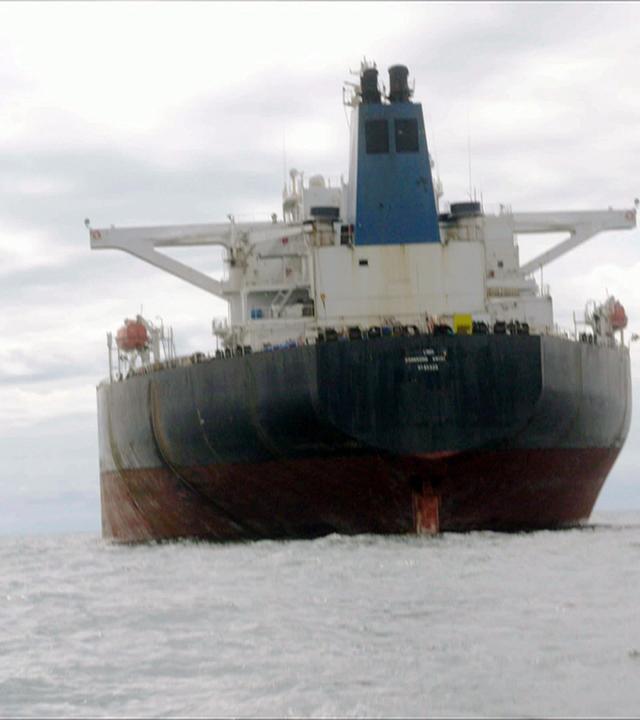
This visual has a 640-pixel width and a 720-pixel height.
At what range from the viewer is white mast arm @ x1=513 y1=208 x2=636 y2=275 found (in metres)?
39.8

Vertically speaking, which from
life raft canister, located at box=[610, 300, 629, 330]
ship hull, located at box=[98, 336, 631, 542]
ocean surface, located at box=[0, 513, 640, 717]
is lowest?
ocean surface, located at box=[0, 513, 640, 717]

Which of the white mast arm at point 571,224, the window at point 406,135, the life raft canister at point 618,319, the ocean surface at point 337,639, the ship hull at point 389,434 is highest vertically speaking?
the window at point 406,135

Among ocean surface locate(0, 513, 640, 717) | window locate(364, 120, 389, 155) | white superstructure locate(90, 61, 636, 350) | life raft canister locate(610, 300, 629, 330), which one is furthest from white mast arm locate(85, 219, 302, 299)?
ocean surface locate(0, 513, 640, 717)

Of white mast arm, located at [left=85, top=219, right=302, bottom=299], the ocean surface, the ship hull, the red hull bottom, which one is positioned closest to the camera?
the ocean surface

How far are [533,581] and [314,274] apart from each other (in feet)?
51.5

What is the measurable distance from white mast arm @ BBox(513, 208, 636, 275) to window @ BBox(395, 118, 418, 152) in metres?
6.14

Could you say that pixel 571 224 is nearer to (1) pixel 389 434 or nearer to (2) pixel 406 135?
(2) pixel 406 135

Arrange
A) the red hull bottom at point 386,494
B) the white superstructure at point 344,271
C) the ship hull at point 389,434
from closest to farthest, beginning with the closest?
the ship hull at point 389,434
the red hull bottom at point 386,494
the white superstructure at point 344,271

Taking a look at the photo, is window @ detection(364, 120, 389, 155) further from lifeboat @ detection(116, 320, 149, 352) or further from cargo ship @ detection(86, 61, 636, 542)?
lifeboat @ detection(116, 320, 149, 352)

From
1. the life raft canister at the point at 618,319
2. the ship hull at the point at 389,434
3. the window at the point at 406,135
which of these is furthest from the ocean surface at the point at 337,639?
the life raft canister at the point at 618,319

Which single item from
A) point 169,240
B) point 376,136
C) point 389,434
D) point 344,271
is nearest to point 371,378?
point 389,434

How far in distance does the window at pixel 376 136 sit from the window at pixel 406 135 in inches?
9.9

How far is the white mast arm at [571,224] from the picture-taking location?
3984cm

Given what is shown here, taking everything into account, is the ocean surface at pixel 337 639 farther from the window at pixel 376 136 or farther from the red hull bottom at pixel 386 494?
the window at pixel 376 136
